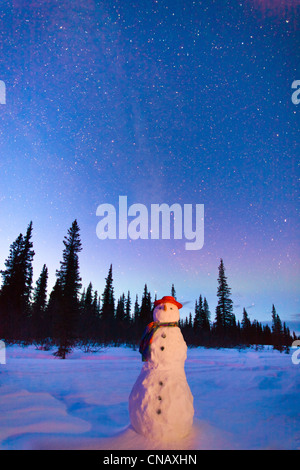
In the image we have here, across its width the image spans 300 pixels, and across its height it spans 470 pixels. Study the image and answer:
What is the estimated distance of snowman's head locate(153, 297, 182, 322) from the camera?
4.44 m

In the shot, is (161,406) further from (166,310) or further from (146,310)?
(146,310)

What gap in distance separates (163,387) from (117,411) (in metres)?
2.26

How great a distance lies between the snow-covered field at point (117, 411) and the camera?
152 inches

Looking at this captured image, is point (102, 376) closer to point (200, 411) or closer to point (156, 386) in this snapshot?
point (200, 411)

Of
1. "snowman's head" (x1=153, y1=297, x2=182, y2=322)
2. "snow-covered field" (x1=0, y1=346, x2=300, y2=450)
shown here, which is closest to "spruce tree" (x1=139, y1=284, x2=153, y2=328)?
"snow-covered field" (x1=0, y1=346, x2=300, y2=450)

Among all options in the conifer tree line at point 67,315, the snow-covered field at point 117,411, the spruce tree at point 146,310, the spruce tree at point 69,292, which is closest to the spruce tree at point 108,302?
the conifer tree line at point 67,315

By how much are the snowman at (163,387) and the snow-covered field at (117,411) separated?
0.64 ft

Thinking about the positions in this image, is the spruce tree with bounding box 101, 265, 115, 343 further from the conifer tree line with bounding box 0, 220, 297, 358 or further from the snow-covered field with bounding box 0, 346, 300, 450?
the snow-covered field with bounding box 0, 346, 300, 450

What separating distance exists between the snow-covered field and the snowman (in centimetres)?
Result: 19

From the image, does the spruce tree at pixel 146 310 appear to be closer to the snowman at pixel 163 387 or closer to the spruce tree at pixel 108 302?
the spruce tree at pixel 108 302

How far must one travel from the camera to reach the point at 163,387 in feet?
13.2

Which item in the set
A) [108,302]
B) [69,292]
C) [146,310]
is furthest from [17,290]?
[146,310]
